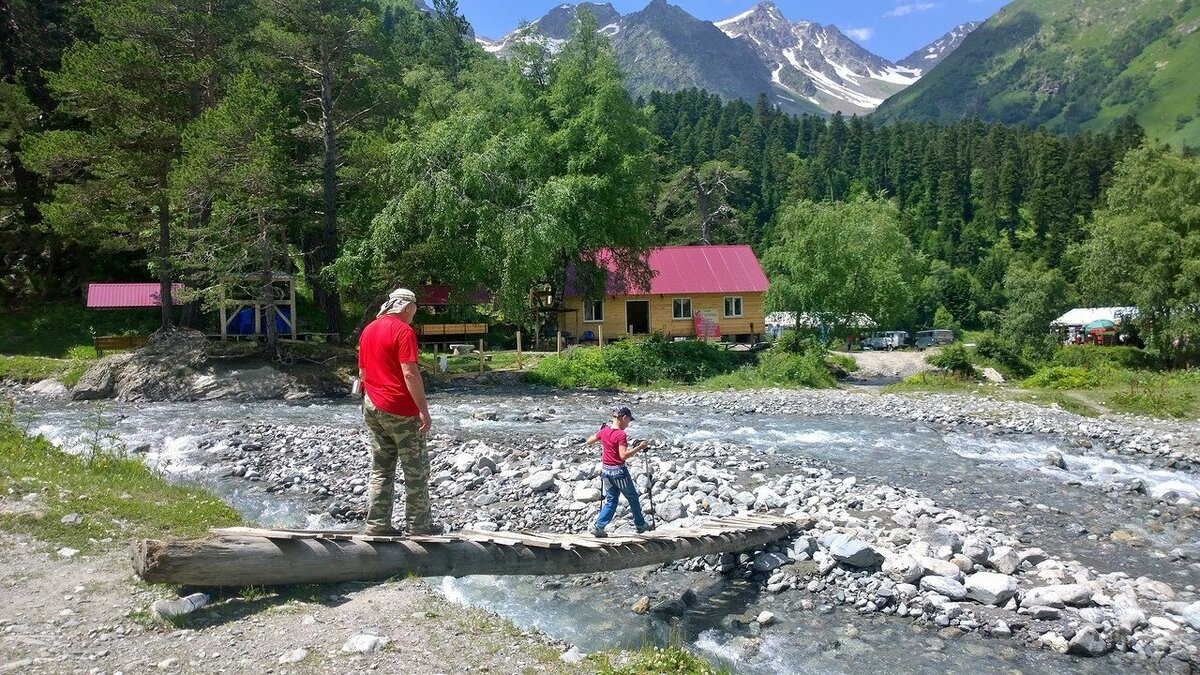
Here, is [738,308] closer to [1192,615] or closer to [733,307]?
[733,307]

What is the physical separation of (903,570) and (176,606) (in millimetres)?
7723

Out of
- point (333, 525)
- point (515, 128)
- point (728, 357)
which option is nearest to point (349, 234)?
point (515, 128)

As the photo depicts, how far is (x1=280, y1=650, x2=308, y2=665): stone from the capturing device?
527 cm

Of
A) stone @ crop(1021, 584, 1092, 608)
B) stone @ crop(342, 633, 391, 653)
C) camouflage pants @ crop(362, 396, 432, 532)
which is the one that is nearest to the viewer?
stone @ crop(342, 633, 391, 653)

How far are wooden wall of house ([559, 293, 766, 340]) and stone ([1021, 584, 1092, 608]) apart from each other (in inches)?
1415

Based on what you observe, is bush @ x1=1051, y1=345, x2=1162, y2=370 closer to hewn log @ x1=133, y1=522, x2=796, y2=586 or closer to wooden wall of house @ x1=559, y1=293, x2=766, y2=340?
wooden wall of house @ x1=559, y1=293, x2=766, y2=340

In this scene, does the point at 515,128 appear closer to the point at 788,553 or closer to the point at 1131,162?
the point at 788,553

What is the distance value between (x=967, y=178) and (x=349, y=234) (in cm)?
10921

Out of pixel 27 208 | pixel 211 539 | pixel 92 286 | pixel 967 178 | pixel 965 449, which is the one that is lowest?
pixel 965 449

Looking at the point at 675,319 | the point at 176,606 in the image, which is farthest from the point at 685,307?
the point at 176,606

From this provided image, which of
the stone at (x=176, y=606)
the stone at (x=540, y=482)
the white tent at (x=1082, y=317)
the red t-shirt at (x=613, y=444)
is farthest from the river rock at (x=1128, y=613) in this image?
the white tent at (x=1082, y=317)

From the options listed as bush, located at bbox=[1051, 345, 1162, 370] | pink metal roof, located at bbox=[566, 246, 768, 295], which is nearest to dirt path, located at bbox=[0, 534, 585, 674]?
pink metal roof, located at bbox=[566, 246, 768, 295]

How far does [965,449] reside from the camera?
60.3 ft

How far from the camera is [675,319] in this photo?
4497 centimetres
